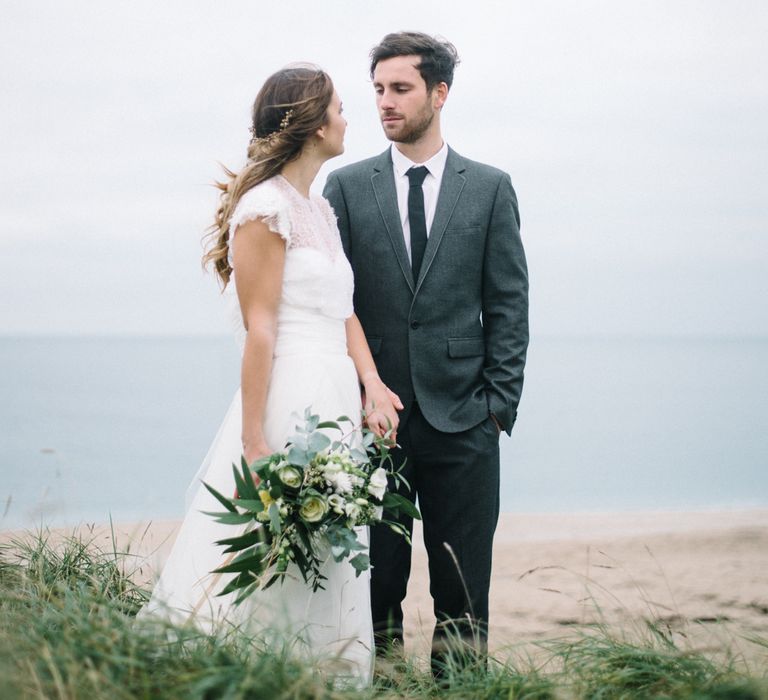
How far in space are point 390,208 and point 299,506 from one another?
1.53 metres

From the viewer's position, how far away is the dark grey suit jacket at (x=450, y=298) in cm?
360

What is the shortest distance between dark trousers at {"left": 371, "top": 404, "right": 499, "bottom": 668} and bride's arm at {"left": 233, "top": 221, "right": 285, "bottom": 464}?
909mm

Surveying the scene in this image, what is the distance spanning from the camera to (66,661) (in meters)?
2.15

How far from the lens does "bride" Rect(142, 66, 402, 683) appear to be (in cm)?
289

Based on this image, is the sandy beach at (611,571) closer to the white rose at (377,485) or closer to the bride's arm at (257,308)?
the white rose at (377,485)

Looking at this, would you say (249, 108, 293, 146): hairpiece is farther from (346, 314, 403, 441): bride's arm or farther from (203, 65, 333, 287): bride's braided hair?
(346, 314, 403, 441): bride's arm

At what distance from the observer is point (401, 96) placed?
3.63 meters

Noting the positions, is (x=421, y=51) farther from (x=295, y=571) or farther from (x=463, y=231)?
(x=295, y=571)

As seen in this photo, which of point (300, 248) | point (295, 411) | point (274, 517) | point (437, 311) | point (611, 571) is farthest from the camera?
point (611, 571)

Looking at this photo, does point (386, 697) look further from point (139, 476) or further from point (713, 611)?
point (139, 476)

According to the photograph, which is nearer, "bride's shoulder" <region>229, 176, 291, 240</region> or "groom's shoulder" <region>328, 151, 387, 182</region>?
"bride's shoulder" <region>229, 176, 291, 240</region>

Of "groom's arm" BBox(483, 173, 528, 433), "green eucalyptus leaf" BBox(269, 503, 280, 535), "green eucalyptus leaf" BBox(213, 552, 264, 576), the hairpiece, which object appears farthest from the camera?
"groom's arm" BBox(483, 173, 528, 433)

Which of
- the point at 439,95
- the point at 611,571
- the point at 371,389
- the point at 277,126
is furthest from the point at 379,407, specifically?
the point at 611,571

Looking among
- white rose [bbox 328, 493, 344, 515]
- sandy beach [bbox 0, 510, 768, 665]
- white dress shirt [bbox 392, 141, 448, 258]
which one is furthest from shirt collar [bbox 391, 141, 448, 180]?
sandy beach [bbox 0, 510, 768, 665]
